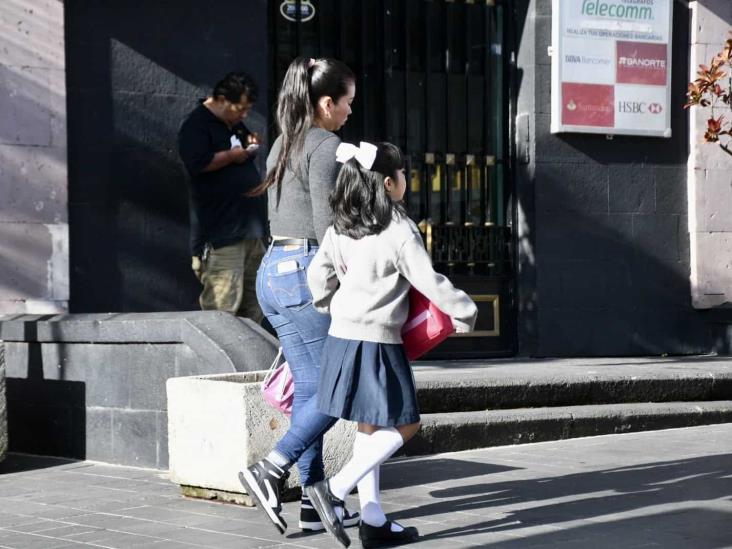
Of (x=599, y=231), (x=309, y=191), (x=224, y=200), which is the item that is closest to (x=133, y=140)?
(x=224, y=200)

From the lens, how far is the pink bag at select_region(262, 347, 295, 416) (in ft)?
20.2

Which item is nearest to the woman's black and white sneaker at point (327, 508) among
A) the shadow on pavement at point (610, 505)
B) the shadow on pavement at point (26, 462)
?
the shadow on pavement at point (610, 505)

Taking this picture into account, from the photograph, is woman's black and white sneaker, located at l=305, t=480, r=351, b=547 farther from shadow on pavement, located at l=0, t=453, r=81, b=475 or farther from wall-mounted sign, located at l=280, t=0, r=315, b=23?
wall-mounted sign, located at l=280, t=0, r=315, b=23

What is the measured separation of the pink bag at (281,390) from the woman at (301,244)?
0.16 metres

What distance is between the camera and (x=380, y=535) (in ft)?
Answer: 18.2

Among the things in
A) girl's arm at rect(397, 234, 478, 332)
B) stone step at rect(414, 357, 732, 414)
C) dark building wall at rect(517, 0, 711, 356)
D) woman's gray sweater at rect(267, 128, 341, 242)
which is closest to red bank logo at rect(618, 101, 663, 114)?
dark building wall at rect(517, 0, 711, 356)

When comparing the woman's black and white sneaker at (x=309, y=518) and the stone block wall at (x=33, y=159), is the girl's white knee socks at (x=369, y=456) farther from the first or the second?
the stone block wall at (x=33, y=159)

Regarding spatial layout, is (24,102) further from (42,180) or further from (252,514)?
(252,514)

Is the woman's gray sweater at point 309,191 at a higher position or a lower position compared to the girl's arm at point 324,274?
higher

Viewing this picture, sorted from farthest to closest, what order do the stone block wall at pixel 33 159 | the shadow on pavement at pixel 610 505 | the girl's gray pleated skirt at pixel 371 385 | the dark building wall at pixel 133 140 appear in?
the dark building wall at pixel 133 140 → the stone block wall at pixel 33 159 → the shadow on pavement at pixel 610 505 → the girl's gray pleated skirt at pixel 371 385

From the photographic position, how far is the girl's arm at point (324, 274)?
5711 millimetres

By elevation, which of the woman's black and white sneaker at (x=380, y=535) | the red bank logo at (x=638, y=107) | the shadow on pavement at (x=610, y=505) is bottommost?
the shadow on pavement at (x=610, y=505)

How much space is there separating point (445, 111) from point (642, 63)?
1.79 meters

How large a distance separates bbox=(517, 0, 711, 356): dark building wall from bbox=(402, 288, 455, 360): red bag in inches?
253
